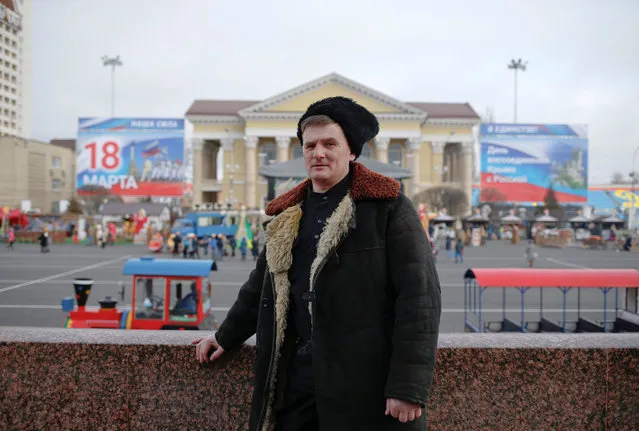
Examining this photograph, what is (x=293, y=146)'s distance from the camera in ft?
219

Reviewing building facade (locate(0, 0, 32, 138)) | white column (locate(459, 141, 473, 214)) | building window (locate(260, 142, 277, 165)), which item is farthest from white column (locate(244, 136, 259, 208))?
building facade (locate(0, 0, 32, 138))

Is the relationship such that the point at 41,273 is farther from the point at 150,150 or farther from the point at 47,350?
the point at 150,150

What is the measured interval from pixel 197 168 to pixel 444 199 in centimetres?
2993

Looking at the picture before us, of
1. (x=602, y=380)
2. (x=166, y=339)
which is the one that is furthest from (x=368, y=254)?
(x=602, y=380)

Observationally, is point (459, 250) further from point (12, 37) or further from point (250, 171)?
point (250, 171)

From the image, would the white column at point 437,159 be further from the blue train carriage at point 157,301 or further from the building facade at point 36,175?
the blue train carriage at point 157,301

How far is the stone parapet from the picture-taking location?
105 inches

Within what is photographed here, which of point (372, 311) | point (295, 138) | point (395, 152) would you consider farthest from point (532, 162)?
point (372, 311)

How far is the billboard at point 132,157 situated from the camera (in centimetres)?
5900

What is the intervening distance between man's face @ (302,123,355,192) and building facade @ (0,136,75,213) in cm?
4837

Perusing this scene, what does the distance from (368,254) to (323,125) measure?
51cm

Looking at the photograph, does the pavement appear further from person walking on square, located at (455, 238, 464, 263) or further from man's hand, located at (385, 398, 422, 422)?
man's hand, located at (385, 398, 422, 422)

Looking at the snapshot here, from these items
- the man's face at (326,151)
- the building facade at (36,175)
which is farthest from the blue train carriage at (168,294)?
the building facade at (36,175)

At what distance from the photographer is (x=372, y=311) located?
1.92 metres
